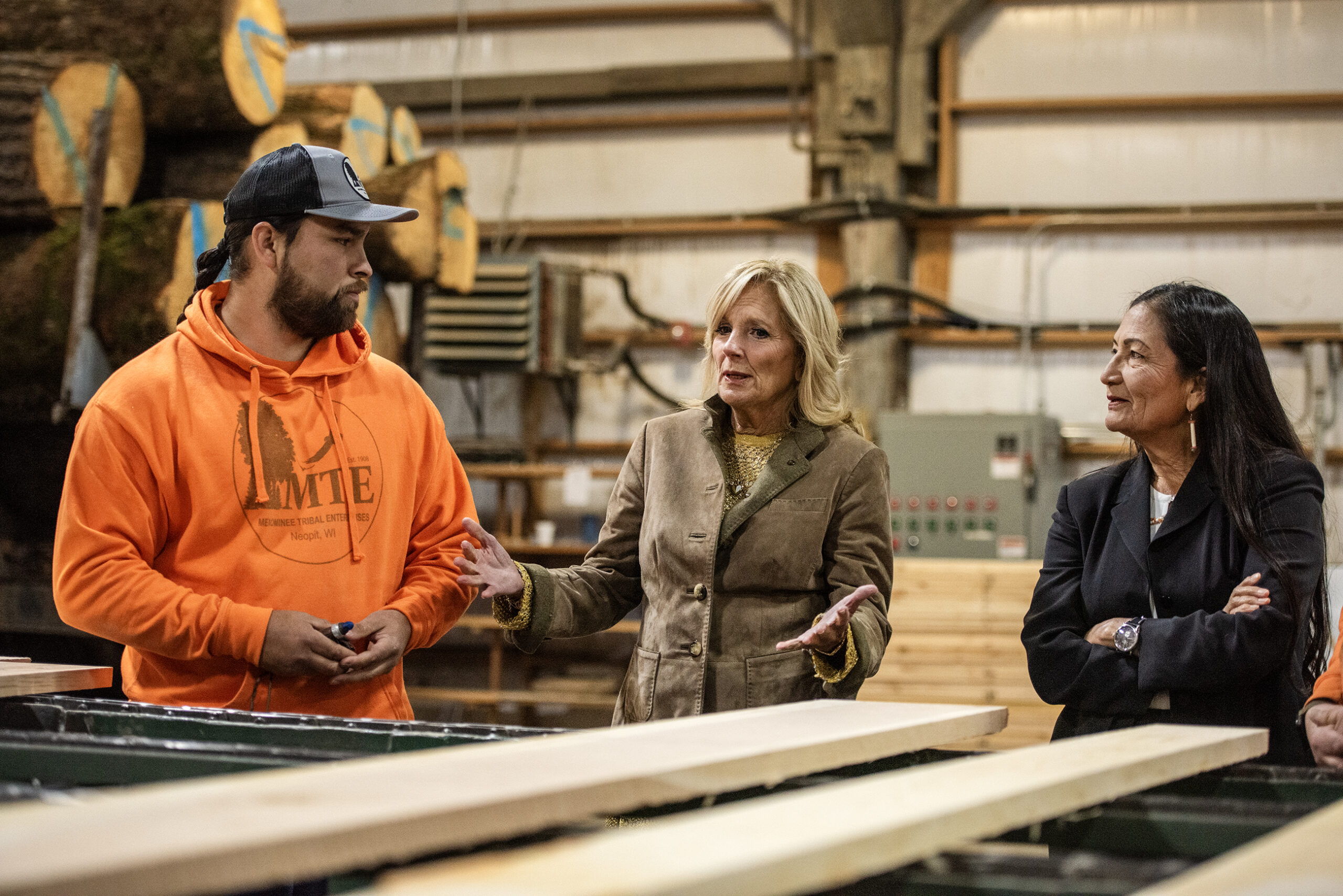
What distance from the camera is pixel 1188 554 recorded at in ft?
6.98

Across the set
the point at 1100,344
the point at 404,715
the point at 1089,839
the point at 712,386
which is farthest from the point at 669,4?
the point at 1089,839

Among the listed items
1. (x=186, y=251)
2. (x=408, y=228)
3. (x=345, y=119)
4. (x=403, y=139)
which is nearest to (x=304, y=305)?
(x=186, y=251)

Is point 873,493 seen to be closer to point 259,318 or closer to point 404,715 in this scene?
point 404,715

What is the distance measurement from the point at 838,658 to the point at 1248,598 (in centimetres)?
65

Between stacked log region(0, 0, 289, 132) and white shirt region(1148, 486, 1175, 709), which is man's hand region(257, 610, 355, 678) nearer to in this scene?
white shirt region(1148, 486, 1175, 709)

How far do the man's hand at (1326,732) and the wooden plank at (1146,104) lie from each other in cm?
509

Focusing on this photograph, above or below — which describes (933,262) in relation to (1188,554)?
above

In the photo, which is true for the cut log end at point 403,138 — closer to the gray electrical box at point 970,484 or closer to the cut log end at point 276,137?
the cut log end at point 276,137

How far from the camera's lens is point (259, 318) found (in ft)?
7.00

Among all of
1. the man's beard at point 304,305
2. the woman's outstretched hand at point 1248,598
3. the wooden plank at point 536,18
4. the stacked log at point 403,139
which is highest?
the wooden plank at point 536,18

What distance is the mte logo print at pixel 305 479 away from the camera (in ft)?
6.58

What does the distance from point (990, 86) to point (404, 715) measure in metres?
5.41

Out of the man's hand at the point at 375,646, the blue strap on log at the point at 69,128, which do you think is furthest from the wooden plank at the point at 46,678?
the blue strap on log at the point at 69,128

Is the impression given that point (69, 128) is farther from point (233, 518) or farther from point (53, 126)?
point (233, 518)
